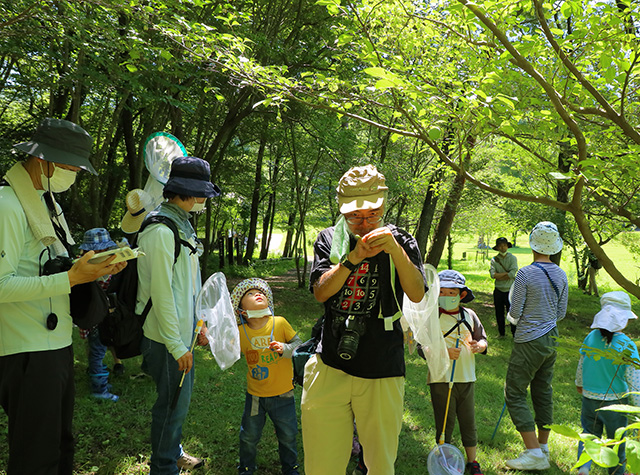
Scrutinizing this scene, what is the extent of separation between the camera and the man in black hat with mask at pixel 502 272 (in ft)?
27.1

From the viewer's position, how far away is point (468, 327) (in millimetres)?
3760

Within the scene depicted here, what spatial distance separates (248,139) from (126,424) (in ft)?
29.4

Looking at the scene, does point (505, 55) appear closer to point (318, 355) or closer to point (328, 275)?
point (328, 275)

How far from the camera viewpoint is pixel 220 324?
3193 millimetres

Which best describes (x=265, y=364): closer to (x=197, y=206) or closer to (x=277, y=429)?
(x=277, y=429)

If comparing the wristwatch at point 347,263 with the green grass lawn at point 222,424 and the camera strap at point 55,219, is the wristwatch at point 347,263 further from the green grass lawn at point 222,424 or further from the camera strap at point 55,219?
the camera strap at point 55,219

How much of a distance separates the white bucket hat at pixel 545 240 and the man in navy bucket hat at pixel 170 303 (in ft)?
9.04

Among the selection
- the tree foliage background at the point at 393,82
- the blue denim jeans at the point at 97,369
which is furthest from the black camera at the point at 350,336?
the blue denim jeans at the point at 97,369

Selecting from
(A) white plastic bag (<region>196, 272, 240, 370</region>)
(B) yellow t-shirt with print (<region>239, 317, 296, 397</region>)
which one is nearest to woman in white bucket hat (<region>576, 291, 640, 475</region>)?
(B) yellow t-shirt with print (<region>239, 317, 296, 397</region>)

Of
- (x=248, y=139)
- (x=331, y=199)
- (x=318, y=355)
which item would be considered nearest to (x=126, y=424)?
(x=318, y=355)

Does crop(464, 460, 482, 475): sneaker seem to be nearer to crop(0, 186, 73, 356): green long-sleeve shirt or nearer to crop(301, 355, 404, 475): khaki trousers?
crop(301, 355, 404, 475): khaki trousers

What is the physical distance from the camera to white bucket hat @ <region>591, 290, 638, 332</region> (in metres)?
3.43

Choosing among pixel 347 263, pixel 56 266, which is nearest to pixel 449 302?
pixel 347 263

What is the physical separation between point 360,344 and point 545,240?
2.33m
